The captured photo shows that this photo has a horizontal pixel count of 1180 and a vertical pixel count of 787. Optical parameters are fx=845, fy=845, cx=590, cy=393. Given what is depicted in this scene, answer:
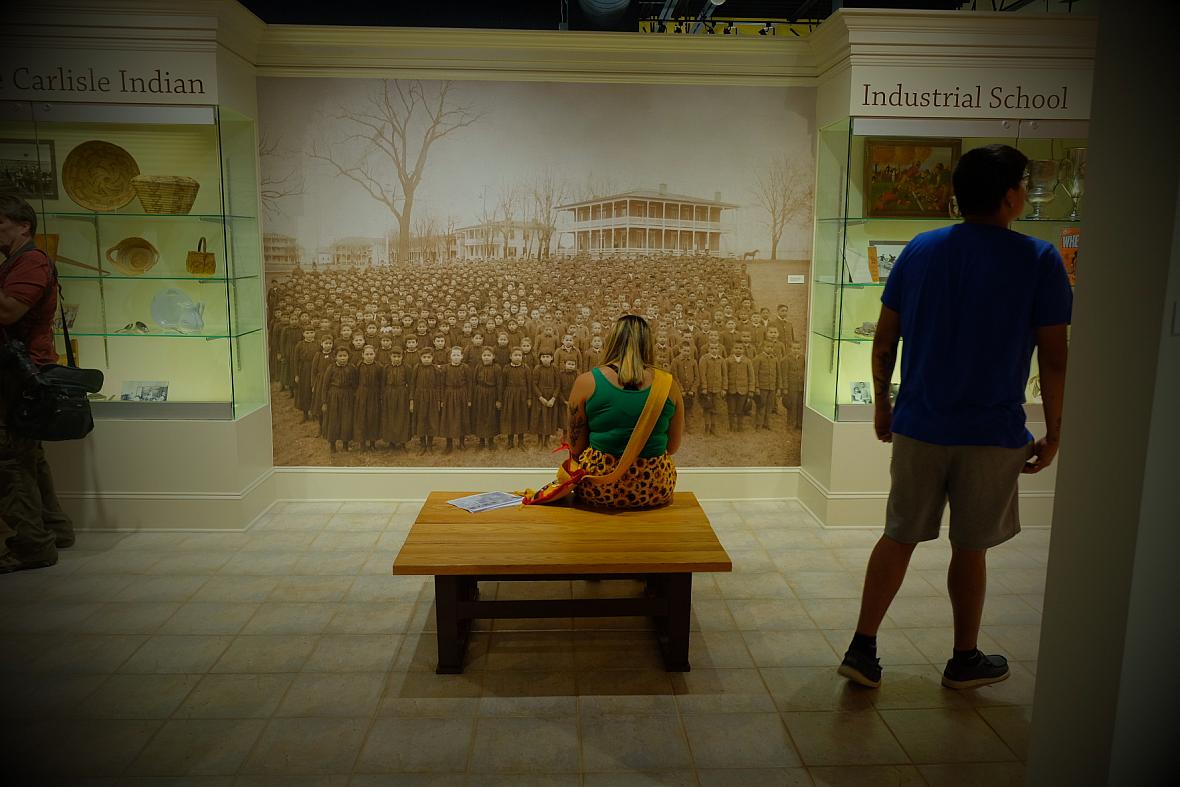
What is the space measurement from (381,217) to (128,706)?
3079mm

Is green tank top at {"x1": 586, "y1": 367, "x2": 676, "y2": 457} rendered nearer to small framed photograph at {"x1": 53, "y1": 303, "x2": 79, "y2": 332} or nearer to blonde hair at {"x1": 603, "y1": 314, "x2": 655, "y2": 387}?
blonde hair at {"x1": 603, "y1": 314, "x2": 655, "y2": 387}

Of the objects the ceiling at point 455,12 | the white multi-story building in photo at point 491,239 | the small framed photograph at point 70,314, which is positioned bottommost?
the small framed photograph at point 70,314

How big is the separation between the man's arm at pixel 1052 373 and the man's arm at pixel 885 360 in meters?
0.42

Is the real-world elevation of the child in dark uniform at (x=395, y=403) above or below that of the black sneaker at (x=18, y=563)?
above

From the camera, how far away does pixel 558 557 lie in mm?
2877

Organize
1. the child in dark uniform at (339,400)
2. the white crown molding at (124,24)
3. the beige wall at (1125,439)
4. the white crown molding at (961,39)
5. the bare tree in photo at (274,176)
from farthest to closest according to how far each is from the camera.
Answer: the child in dark uniform at (339,400) < the bare tree in photo at (274,176) < the white crown molding at (961,39) < the white crown molding at (124,24) < the beige wall at (1125,439)

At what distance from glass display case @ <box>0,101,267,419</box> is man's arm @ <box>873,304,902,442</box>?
3364 mm

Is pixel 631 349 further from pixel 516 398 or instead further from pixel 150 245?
pixel 150 245

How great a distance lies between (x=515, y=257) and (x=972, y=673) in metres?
3.33

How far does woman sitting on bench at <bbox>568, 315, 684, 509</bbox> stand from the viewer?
324cm

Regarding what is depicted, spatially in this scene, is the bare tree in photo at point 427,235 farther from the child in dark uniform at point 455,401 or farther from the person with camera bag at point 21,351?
the person with camera bag at point 21,351

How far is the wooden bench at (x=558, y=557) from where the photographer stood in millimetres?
2836

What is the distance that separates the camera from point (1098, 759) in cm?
172

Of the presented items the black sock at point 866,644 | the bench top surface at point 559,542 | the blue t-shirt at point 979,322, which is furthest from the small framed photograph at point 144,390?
the blue t-shirt at point 979,322
